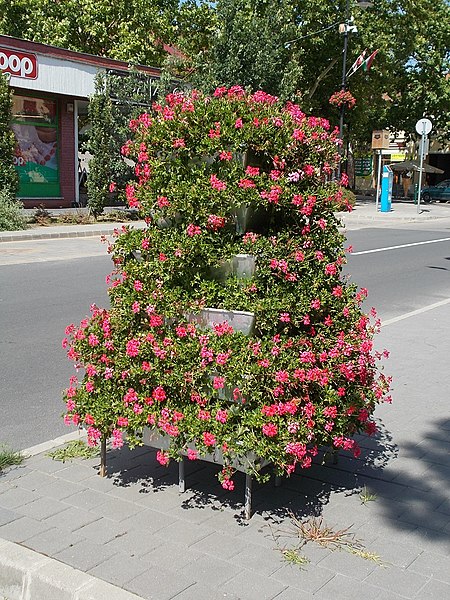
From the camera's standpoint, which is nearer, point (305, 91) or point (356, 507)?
point (356, 507)

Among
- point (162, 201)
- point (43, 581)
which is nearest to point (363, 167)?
point (162, 201)

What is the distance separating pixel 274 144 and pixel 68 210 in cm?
2241

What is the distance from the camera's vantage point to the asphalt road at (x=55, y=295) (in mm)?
5633

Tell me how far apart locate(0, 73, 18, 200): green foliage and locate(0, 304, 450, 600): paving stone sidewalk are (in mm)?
17499

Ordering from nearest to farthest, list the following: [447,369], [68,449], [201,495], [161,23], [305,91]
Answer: [201,495]
[68,449]
[447,369]
[161,23]
[305,91]

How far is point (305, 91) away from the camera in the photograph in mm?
39000

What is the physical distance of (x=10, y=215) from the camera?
19.4m

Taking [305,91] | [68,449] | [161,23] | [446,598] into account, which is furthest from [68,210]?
[446,598]

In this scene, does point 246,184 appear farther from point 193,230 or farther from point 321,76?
point 321,76

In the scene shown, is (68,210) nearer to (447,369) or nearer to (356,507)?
(447,369)

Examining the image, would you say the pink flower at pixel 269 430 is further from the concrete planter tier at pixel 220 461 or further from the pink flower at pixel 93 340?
the pink flower at pixel 93 340

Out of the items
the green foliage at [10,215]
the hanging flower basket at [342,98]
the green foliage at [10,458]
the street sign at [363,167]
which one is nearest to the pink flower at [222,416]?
the green foliage at [10,458]

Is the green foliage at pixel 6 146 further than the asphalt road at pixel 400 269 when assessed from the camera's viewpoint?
Yes

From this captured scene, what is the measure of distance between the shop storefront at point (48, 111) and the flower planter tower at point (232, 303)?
66.4ft
